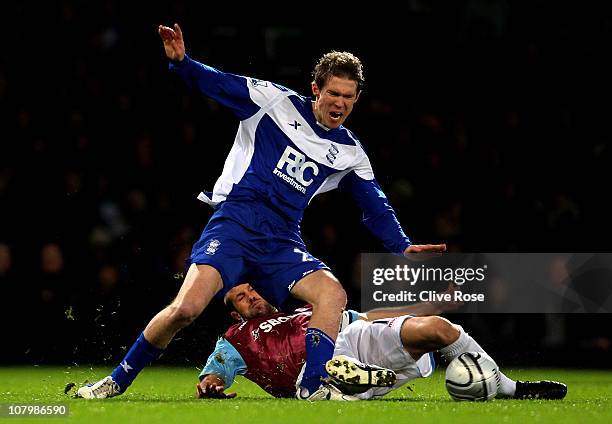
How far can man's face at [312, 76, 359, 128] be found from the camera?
672 cm

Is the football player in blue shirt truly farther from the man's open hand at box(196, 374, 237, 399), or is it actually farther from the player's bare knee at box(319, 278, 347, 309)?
the man's open hand at box(196, 374, 237, 399)

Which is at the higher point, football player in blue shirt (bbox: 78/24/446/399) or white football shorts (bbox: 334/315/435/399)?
football player in blue shirt (bbox: 78/24/446/399)

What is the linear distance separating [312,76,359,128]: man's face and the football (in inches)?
60.0

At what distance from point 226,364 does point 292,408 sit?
101cm

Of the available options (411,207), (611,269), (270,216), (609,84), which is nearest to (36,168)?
(411,207)

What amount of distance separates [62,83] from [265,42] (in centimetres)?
250

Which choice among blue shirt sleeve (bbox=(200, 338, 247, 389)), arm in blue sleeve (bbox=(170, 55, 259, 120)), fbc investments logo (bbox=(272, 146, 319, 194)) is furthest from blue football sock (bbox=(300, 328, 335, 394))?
arm in blue sleeve (bbox=(170, 55, 259, 120))

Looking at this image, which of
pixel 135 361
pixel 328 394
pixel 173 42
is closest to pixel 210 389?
pixel 135 361

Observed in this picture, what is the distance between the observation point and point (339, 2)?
46.2ft

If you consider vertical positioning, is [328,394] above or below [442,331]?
below

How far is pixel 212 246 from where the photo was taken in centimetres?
648

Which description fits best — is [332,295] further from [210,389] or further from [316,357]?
[210,389]

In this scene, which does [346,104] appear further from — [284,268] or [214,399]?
[214,399]

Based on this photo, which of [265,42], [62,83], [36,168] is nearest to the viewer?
[36,168]
